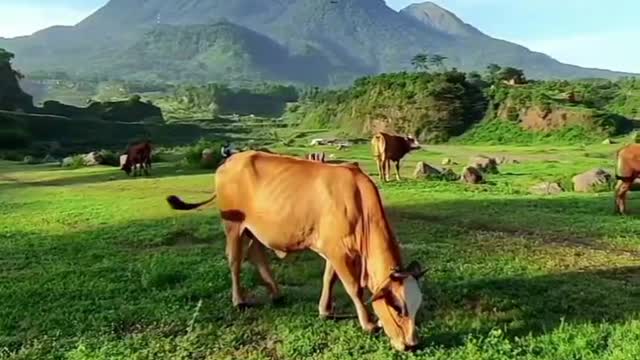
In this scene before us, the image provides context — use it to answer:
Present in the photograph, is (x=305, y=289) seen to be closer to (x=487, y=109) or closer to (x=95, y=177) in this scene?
(x=95, y=177)

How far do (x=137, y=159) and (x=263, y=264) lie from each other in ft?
74.9

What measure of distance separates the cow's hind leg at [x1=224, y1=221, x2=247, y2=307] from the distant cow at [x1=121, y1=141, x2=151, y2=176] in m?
22.7

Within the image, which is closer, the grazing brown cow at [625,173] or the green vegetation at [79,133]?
the grazing brown cow at [625,173]

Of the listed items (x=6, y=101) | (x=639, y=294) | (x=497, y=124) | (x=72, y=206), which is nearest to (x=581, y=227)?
(x=639, y=294)

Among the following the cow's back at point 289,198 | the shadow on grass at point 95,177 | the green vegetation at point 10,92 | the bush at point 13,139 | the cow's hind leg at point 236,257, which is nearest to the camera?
the cow's back at point 289,198

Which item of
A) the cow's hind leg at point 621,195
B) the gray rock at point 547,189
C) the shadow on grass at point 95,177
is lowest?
the shadow on grass at point 95,177

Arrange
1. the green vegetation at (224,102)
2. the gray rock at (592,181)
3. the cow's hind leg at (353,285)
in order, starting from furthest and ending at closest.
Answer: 1. the green vegetation at (224,102)
2. the gray rock at (592,181)
3. the cow's hind leg at (353,285)

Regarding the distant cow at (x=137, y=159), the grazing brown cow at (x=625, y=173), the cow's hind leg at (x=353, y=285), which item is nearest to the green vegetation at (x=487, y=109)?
the distant cow at (x=137, y=159)

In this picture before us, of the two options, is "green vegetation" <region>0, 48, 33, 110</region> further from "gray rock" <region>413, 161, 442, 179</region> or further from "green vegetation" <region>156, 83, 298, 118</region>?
"gray rock" <region>413, 161, 442, 179</region>

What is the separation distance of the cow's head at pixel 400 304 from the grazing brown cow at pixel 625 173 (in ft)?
38.2

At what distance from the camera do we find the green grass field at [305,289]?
304 inches

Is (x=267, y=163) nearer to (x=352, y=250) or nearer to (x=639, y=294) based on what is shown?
(x=352, y=250)

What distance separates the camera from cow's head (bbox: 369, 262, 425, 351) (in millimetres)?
7277

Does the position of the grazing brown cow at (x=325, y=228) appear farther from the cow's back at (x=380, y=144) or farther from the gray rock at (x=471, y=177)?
the cow's back at (x=380, y=144)
